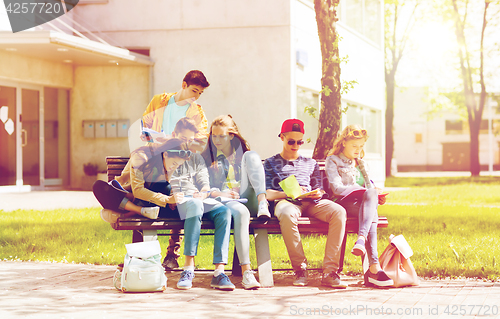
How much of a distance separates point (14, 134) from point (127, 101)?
3106mm

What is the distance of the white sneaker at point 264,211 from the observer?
4.95 metres

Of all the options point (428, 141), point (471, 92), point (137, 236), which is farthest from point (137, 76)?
point (428, 141)

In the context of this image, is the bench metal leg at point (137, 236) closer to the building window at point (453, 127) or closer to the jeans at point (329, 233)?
the jeans at point (329, 233)

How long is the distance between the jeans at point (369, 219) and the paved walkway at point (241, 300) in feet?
1.08

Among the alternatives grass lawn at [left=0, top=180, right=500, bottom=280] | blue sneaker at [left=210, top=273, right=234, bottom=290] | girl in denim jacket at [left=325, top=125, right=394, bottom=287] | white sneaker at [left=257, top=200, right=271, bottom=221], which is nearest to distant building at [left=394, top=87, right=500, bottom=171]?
grass lawn at [left=0, top=180, right=500, bottom=280]

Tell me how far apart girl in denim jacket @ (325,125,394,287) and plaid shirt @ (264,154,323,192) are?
0.15 metres

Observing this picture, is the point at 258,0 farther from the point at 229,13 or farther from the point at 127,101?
the point at 127,101

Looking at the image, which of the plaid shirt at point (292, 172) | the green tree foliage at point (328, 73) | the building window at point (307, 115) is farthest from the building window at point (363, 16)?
the plaid shirt at point (292, 172)

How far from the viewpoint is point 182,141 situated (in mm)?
5195

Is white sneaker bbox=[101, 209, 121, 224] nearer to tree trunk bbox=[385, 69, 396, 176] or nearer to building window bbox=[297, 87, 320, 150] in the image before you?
building window bbox=[297, 87, 320, 150]

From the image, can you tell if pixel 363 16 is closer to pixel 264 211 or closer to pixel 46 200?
pixel 46 200

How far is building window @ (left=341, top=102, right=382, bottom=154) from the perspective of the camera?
19744mm

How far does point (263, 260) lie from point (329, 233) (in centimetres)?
61

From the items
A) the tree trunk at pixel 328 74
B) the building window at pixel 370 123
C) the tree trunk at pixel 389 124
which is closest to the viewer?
the tree trunk at pixel 328 74
